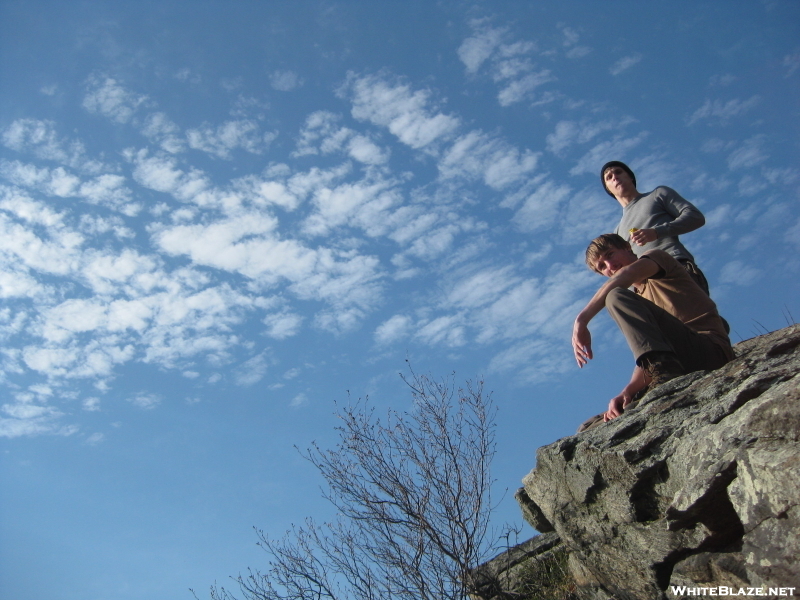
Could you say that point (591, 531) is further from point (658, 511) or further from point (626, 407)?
point (626, 407)

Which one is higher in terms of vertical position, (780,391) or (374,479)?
(374,479)

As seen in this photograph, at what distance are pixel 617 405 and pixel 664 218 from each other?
2018 millimetres

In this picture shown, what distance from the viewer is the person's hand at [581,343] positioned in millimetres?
3297

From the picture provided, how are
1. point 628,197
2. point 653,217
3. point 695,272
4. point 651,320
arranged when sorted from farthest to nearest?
point 628,197
point 653,217
point 695,272
point 651,320

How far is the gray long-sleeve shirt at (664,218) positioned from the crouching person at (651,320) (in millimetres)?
772

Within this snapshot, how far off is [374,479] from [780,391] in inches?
189

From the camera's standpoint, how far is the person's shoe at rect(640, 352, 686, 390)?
3.33 metres

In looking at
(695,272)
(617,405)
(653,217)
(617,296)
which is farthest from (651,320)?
(653,217)

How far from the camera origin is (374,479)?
6477 mm

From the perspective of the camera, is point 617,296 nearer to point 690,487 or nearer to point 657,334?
point 657,334

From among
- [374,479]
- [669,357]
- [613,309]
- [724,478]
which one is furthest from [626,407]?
[374,479]

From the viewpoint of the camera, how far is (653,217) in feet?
15.6

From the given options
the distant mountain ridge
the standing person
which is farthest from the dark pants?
the distant mountain ridge

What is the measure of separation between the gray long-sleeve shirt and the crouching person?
30.4 inches
